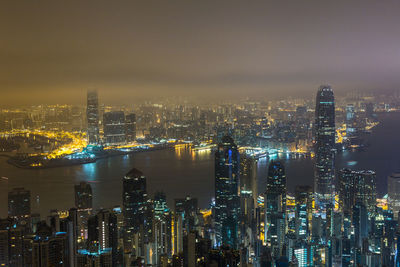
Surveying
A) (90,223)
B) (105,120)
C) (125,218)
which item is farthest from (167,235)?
(105,120)

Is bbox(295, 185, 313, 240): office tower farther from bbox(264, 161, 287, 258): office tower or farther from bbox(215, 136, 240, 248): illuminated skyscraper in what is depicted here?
bbox(215, 136, 240, 248): illuminated skyscraper

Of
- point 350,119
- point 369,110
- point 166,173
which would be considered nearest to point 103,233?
point 166,173

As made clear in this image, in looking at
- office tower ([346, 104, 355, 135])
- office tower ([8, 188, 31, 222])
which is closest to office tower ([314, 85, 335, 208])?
office tower ([346, 104, 355, 135])

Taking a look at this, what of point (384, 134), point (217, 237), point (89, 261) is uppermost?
point (384, 134)

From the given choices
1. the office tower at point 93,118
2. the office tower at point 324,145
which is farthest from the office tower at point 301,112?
the office tower at point 93,118

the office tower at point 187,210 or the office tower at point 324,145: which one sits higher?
the office tower at point 324,145

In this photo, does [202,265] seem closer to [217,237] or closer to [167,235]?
[167,235]

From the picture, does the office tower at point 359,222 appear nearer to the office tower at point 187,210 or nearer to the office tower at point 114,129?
the office tower at point 187,210
